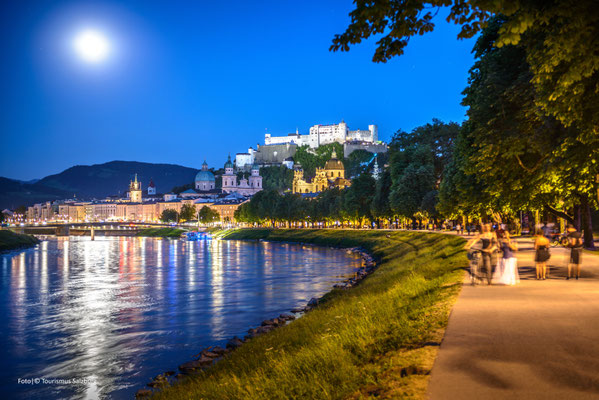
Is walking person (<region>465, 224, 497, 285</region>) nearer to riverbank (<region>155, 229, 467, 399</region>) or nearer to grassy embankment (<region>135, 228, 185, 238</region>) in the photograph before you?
riverbank (<region>155, 229, 467, 399</region>)

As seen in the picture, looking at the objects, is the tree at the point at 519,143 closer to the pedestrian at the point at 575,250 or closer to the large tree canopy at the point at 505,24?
the pedestrian at the point at 575,250

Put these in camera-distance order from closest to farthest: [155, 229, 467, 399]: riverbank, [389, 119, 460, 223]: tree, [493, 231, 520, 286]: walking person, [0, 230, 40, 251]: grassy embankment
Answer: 1. [155, 229, 467, 399]: riverbank
2. [493, 231, 520, 286]: walking person
3. [389, 119, 460, 223]: tree
4. [0, 230, 40, 251]: grassy embankment

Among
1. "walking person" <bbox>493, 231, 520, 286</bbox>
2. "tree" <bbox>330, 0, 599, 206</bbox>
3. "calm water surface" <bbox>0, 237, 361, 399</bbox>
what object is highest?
"tree" <bbox>330, 0, 599, 206</bbox>

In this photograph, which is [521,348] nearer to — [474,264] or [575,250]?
[474,264]

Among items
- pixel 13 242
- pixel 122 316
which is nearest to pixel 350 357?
pixel 122 316

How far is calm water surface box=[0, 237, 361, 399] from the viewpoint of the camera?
18.4 metres

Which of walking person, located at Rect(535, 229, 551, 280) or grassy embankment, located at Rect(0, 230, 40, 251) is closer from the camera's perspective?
walking person, located at Rect(535, 229, 551, 280)

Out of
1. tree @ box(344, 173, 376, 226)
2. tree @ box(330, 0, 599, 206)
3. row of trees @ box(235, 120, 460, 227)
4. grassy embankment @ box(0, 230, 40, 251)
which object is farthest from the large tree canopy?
grassy embankment @ box(0, 230, 40, 251)

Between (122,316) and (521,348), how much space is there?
951 inches

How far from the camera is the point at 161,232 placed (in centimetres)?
18350

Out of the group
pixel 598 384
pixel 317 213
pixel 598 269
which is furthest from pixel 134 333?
pixel 317 213

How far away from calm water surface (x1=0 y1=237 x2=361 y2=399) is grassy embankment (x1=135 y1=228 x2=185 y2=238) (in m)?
118

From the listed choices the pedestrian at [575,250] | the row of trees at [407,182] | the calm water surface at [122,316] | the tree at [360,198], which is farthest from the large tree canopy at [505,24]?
the tree at [360,198]

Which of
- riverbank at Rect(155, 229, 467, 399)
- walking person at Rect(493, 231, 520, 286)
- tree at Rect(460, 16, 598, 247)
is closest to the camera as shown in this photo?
riverbank at Rect(155, 229, 467, 399)
